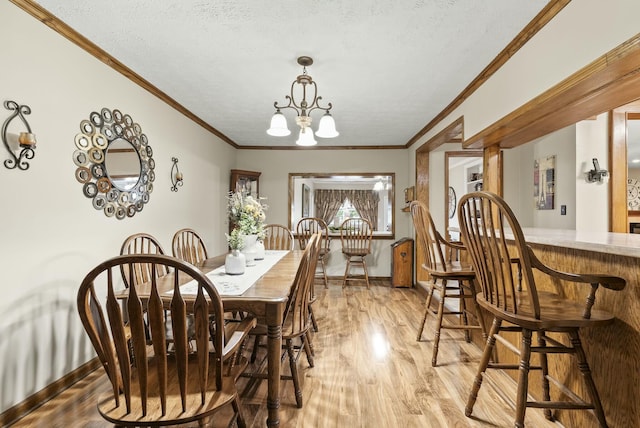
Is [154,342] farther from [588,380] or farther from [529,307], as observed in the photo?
[588,380]

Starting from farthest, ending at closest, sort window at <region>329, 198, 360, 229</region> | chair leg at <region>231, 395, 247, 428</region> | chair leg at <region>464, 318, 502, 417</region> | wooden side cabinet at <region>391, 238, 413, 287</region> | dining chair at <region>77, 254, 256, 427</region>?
window at <region>329, 198, 360, 229</region> < wooden side cabinet at <region>391, 238, 413, 287</region> < chair leg at <region>464, 318, 502, 417</region> < chair leg at <region>231, 395, 247, 428</region> < dining chair at <region>77, 254, 256, 427</region>

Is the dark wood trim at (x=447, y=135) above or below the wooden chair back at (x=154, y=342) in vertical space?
above

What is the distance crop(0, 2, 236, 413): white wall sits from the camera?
1763mm

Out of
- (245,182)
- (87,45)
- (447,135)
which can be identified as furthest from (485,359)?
(245,182)

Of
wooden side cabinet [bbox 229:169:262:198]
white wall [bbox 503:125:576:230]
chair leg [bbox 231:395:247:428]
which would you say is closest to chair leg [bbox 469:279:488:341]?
chair leg [bbox 231:395:247:428]

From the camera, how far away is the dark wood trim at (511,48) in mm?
1831

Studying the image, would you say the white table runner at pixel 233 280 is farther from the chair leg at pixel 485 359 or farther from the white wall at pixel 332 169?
the white wall at pixel 332 169

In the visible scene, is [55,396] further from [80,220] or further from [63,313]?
[80,220]

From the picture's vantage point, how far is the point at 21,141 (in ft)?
5.73

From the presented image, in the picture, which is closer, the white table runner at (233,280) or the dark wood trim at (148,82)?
the white table runner at (233,280)

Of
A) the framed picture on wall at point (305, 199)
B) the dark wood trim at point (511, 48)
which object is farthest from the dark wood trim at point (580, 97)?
the framed picture on wall at point (305, 199)

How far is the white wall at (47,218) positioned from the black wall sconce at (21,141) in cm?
3

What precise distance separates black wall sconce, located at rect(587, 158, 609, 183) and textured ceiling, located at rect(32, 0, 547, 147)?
1.59 metres

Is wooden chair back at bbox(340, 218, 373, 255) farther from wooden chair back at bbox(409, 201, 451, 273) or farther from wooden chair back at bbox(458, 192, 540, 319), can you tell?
wooden chair back at bbox(458, 192, 540, 319)
